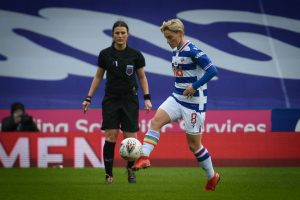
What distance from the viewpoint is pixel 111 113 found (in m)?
11.4

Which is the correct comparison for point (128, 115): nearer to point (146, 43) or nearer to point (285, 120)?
point (285, 120)

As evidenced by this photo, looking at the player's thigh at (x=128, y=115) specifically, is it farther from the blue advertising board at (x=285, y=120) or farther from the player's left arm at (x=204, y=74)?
the blue advertising board at (x=285, y=120)

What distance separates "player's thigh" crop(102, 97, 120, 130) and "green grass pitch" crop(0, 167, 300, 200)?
2.56 feet

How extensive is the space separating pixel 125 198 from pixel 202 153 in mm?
1159

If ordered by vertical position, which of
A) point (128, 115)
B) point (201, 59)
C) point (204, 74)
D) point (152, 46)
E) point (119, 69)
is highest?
point (152, 46)

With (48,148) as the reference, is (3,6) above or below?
above

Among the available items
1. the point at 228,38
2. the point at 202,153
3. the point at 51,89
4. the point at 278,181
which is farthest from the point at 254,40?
the point at 202,153

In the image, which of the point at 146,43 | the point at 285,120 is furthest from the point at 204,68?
the point at 146,43

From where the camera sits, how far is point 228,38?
19484 mm

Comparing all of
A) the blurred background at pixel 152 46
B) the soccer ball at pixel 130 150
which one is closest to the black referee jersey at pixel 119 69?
the soccer ball at pixel 130 150

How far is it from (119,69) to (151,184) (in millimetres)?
1591

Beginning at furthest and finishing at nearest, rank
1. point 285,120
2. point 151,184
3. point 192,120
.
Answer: point 285,120 < point 151,184 < point 192,120

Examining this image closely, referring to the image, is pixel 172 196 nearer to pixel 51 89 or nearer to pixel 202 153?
pixel 202 153

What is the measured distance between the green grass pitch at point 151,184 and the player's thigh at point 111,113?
0.78 metres
